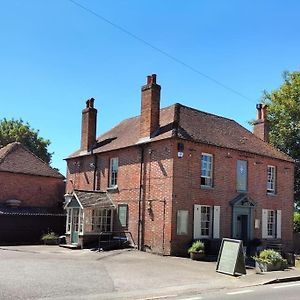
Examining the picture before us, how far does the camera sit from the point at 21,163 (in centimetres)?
3303

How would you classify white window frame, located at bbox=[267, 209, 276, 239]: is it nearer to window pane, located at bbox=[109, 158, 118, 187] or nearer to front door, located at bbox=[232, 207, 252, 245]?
front door, located at bbox=[232, 207, 252, 245]

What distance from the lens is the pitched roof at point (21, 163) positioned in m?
32.0

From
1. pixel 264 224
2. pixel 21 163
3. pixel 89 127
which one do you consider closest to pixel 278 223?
pixel 264 224

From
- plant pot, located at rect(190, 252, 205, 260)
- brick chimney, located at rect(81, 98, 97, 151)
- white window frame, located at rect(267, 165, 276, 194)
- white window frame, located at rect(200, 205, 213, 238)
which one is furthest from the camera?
brick chimney, located at rect(81, 98, 97, 151)

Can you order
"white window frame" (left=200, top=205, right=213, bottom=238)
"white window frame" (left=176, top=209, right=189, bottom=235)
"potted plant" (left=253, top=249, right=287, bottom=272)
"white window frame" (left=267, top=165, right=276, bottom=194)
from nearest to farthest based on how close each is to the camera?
"potted plant" (left=253, top=249, right=287, bottom=272), "white window frame" (left=176, top=209, right=189, bottom=235), "white window frame" (left=200, top=205, right=213, bottom=238), "white window frame" (left=267, top=165, right=276, bottom=194)

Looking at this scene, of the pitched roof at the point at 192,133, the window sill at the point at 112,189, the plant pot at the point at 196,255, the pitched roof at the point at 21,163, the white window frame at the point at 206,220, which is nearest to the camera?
the plant pot at the point at 196,255

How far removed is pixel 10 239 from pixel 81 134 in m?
8.10

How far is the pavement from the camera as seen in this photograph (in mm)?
12562

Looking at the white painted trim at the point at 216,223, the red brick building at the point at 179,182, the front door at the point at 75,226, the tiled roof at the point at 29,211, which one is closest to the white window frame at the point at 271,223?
the red brick building at the point at 179,182

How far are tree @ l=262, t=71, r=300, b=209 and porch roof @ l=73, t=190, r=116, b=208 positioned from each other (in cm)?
1529

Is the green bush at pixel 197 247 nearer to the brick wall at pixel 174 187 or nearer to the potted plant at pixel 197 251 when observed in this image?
the potted plant at pixel 197 251

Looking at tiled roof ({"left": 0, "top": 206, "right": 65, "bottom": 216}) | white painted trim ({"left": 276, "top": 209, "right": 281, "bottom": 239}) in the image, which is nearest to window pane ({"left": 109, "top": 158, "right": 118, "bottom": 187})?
tiled roof ({"left": 0, "top": 206, "right": 65, "bottom": 216})

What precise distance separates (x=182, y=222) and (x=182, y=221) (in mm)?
51

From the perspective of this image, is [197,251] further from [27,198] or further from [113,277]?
[27,198]
